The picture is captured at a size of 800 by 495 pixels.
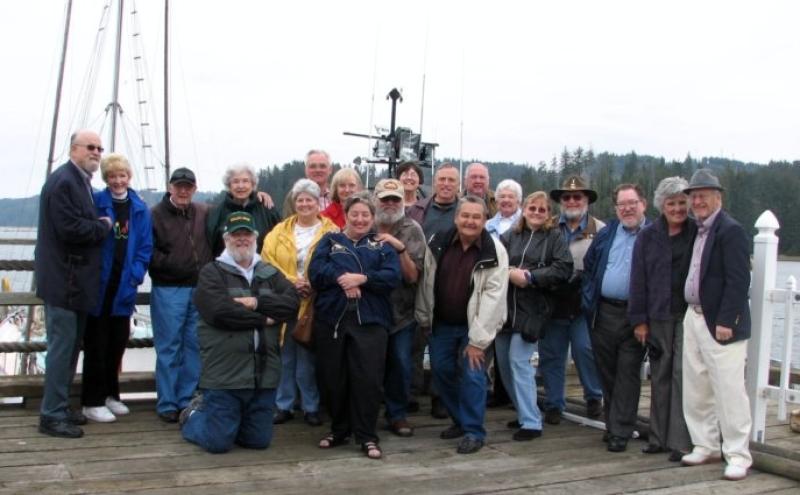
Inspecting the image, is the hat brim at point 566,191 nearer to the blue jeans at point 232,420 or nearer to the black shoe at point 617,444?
the black shoe at point 617,444

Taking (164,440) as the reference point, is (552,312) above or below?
above

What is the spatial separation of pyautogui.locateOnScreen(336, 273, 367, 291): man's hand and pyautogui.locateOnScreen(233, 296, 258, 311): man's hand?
0.55 m

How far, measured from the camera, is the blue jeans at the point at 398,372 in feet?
16.8

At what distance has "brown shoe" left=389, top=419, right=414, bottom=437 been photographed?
518 centimetres

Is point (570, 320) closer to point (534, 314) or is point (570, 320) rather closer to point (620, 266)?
point (534, 314)

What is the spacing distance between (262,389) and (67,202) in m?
1.70

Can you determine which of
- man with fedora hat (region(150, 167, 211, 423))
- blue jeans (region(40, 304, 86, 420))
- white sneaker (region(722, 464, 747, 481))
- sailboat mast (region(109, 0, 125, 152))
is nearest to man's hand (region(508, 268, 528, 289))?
white sneaker (region(722, 464, 747, 481))

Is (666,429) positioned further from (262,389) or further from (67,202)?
(67,202)

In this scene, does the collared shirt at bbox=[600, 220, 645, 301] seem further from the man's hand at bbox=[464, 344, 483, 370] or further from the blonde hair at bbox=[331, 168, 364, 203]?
the blonde hair at bbox=[331, 168, 364, 203]

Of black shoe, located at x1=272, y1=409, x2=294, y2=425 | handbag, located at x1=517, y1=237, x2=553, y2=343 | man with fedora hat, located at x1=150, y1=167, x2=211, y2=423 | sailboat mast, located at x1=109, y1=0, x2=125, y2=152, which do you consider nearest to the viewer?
handbag, located at x1=517, y1=237, x2=553, y2=343

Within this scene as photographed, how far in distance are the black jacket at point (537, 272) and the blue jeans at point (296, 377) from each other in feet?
4.76

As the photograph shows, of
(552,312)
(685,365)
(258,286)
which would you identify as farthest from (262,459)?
(685,365)

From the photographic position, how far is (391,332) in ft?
16.6

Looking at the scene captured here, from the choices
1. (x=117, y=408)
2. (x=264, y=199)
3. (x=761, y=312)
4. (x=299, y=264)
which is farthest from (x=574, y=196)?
(x=117, y=408)
